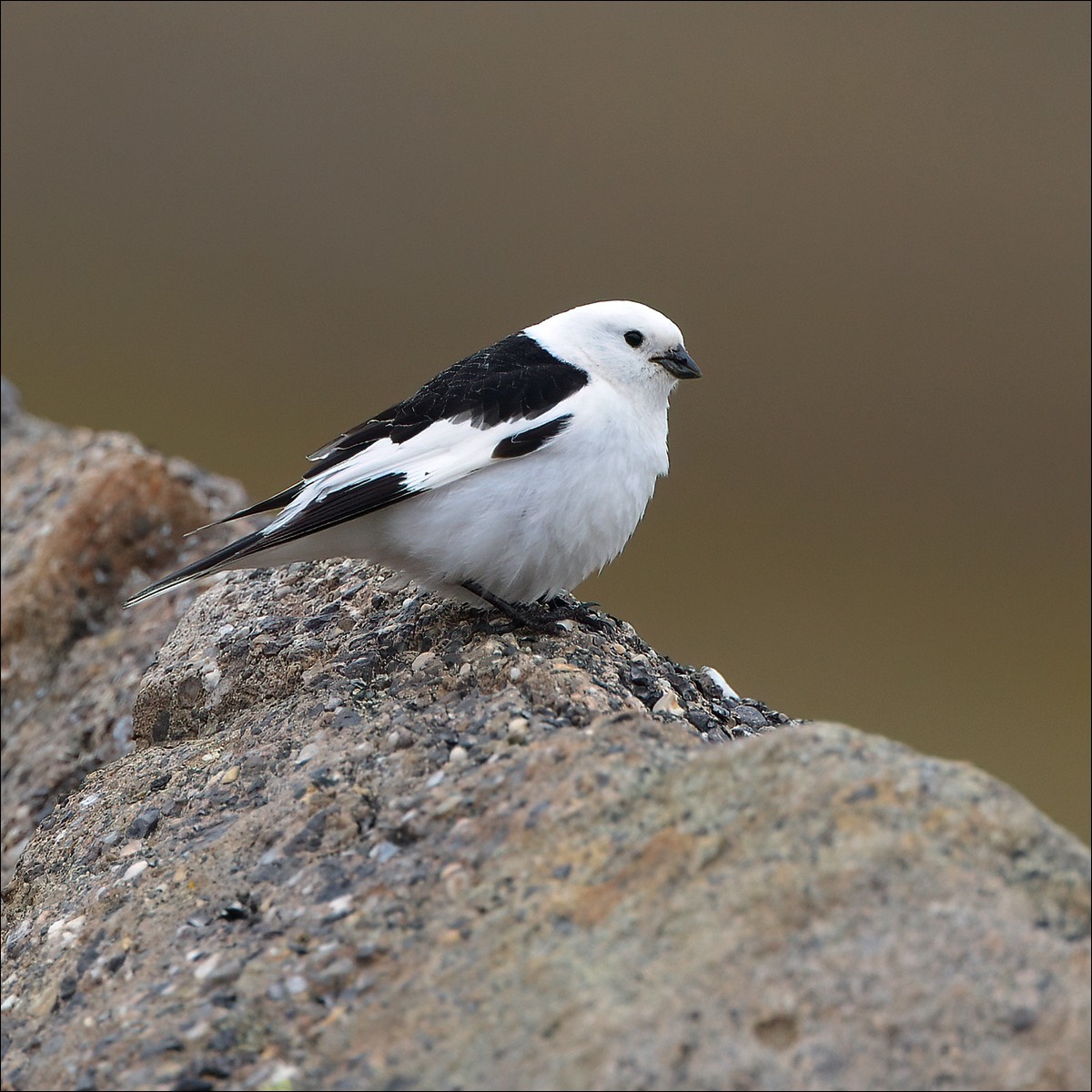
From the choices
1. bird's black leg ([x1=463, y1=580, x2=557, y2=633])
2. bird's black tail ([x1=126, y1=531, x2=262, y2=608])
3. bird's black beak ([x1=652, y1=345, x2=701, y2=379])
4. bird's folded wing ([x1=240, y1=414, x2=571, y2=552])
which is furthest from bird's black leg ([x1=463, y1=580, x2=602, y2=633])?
bird's black beak ([x1=652, y1=345, x2=701, y2=379])

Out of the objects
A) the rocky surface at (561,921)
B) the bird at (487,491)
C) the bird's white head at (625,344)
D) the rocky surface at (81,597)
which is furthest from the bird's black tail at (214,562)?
the rocky surface at (81,597)

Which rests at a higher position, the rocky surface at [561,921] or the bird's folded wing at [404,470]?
the bird's folded wing at [404,470]

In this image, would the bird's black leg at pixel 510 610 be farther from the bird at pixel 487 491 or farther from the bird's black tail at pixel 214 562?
the bird's black tail at pixel 214 562

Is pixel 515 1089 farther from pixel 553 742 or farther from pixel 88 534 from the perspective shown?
pixel 88 534

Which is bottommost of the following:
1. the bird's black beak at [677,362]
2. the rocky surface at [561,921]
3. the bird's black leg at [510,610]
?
the rocky surface at [561,921]

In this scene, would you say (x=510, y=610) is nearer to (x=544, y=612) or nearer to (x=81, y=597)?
(x=544, y=612)
